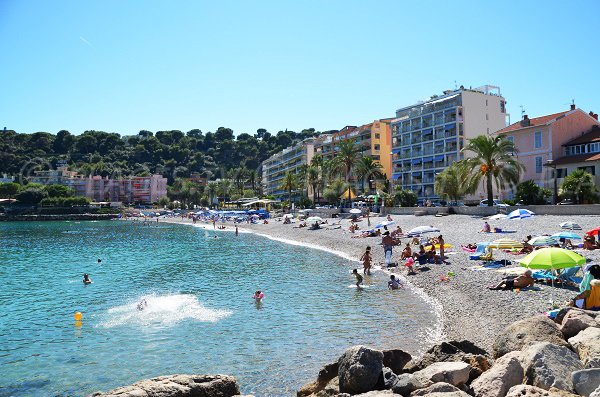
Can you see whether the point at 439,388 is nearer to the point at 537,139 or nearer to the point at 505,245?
the point at 505,245

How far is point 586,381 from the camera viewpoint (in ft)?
21.8

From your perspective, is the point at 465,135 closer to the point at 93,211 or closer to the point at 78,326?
the point at 78,326

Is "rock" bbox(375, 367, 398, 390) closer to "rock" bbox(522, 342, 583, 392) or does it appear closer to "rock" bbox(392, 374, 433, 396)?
"rock" bbox(392, 374, 433, 396)

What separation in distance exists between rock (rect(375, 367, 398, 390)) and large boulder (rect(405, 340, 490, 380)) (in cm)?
99

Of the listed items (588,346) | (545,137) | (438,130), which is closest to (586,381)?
(588,346)

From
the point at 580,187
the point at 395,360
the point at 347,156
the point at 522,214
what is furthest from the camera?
the point at 347,156

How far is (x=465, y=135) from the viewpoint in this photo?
7550 centimetres

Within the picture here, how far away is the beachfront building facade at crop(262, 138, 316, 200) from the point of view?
128 m

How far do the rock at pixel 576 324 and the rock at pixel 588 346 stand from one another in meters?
0.74

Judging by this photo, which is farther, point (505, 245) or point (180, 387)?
point (505, 245)

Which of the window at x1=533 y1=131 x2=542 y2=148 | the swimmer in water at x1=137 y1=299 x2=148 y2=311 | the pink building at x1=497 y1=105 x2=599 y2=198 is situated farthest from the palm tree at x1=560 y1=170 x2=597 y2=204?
the swimmer in water at x1=137 y1=299 x2=148 y2=311

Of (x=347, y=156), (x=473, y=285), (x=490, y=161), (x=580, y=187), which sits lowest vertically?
(x=473, y=285)

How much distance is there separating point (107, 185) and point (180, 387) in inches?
7270

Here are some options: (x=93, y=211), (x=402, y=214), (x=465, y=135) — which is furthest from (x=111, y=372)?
(x=93, y=211)
